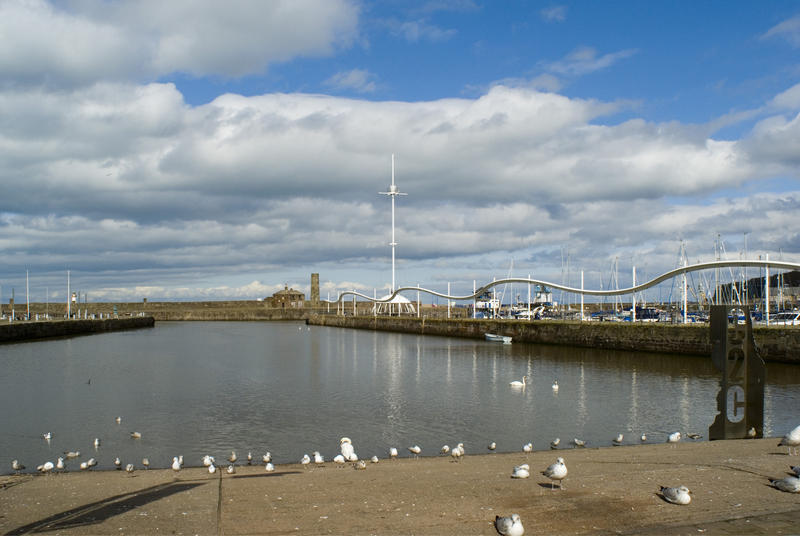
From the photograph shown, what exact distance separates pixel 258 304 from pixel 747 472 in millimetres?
129587

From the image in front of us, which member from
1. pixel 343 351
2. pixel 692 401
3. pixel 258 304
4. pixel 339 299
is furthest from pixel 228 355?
pixel 258 304

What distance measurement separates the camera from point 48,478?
9.86 metres

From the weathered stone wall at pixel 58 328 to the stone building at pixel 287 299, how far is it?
3822cm

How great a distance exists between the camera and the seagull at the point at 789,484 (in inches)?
295

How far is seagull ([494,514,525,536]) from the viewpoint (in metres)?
6.16

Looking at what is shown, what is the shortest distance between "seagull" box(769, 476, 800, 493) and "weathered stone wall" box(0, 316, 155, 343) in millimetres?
Result: 59148

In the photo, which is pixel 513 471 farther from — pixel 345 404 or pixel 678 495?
pixel 345 404

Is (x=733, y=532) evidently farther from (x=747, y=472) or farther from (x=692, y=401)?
(x=692, y=401)

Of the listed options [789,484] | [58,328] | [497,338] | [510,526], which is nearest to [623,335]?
[497,338]

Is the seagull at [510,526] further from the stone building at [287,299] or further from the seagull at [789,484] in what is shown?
the stone building at [287,299]

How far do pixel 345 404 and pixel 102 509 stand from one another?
1386cm

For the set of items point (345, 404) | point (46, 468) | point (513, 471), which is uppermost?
point (513, 471)

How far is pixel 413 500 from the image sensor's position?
25.2 feet

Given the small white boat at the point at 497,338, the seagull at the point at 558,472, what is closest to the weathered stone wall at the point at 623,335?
the small white boat at the point at 497,338
